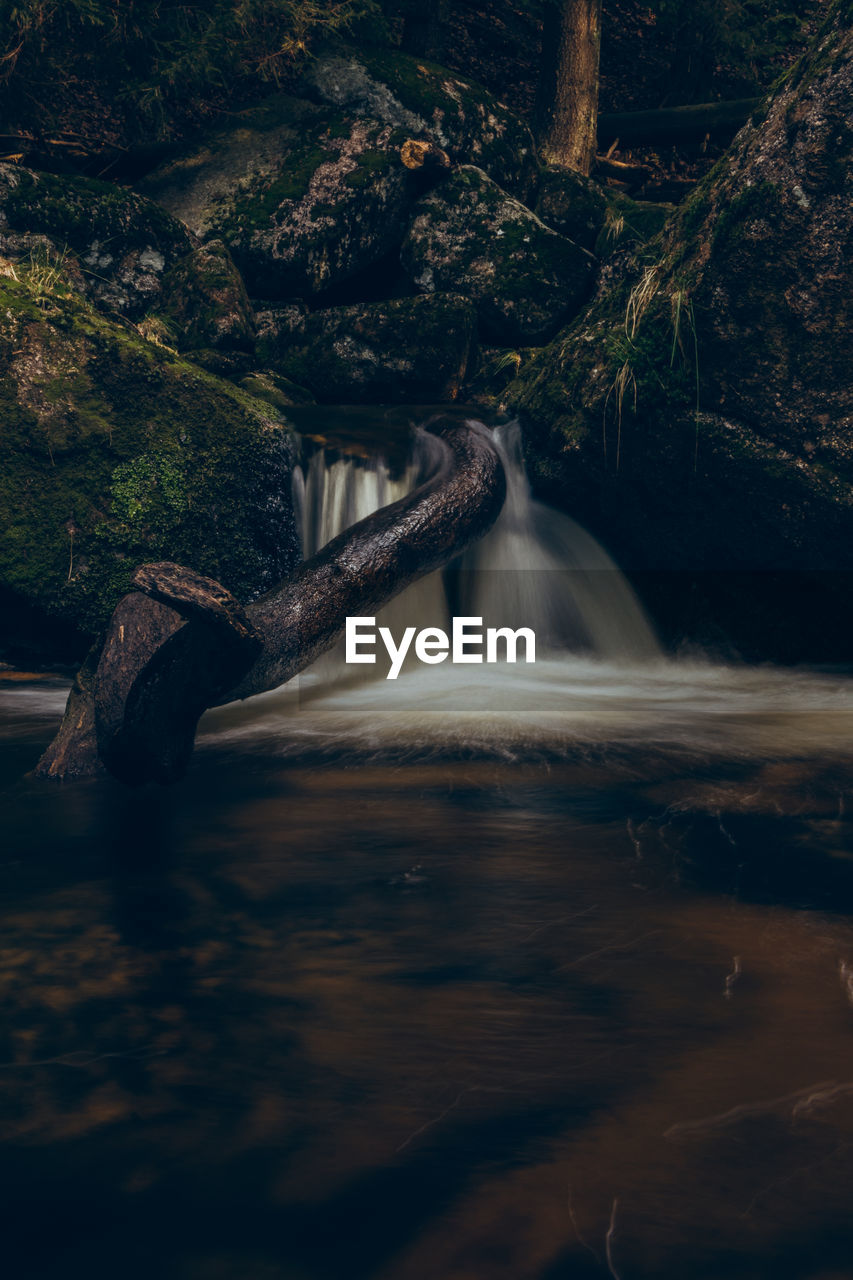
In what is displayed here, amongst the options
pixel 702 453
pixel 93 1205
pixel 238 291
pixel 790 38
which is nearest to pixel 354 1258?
pixel 93 1205

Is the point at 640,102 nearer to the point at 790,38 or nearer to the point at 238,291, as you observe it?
the point at 790,38

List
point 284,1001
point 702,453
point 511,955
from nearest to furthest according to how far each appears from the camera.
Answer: point 284,1001
point 511,955
point 702,453

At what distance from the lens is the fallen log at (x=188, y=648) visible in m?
5.02

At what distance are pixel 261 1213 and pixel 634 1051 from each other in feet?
3.36

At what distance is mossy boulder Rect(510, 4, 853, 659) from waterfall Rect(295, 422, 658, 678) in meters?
0.28

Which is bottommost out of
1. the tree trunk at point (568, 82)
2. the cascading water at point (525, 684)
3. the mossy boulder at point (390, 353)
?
the cascading water at point (525, 684)

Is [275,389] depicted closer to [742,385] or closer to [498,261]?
[498,261]

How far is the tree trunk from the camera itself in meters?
15.2

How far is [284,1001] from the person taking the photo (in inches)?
115

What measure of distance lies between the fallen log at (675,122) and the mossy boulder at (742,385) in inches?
433

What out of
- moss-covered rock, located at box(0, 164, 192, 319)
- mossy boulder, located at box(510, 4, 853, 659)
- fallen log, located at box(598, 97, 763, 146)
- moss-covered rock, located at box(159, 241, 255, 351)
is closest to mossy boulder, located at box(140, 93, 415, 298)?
moss-covered rock, located at box(0, 164, 192, 319)

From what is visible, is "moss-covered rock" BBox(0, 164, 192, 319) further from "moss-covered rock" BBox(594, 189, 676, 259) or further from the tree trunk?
the tree trunk

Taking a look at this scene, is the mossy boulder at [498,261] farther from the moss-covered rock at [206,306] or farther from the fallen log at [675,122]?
the fallen log at [675,122]

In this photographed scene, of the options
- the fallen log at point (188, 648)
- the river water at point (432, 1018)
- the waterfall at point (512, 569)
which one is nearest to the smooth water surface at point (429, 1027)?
the river water at point (432, 1018)
